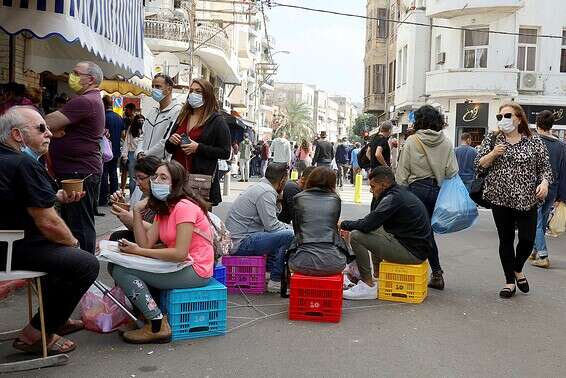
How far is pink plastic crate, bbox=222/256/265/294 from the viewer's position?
20.9 ft

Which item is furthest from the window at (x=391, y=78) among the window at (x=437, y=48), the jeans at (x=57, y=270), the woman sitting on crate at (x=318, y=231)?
the jeans at (x=57, y=270)

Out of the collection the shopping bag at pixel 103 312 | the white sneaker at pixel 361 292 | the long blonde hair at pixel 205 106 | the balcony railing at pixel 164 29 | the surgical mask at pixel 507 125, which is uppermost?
the balcony railing at pixel 164 29

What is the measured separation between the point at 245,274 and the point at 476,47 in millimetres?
23697

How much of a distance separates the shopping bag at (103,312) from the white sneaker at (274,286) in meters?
1.77

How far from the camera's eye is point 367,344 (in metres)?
5.01

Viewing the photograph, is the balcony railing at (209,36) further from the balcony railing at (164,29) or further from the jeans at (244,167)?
the jeans at (244,167)

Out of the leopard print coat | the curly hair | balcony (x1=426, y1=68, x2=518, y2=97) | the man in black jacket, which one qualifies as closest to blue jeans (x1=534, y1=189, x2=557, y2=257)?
the leopard print coat

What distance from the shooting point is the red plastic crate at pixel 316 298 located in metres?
5.53

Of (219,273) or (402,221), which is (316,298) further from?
(402,221)

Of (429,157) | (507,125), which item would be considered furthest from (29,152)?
(507,125)

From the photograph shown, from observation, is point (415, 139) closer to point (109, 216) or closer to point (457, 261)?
point (457, 261)

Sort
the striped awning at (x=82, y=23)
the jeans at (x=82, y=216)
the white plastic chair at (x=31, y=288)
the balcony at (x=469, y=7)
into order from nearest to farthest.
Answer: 1. the white plastic chair at (x=31, y=288)
2. the jeans at (x=82, y=216)
3. the striped awning at (x=82, y=23)
4. the balcony at (x=469, y=7)

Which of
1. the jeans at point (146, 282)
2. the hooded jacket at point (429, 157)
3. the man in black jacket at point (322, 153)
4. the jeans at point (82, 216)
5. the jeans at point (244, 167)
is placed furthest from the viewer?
the jeans at point (244, 167)

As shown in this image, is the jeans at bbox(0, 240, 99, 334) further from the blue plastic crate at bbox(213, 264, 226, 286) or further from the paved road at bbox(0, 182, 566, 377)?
the blue plastic crate at bbox(213, 264, 226, 286)
